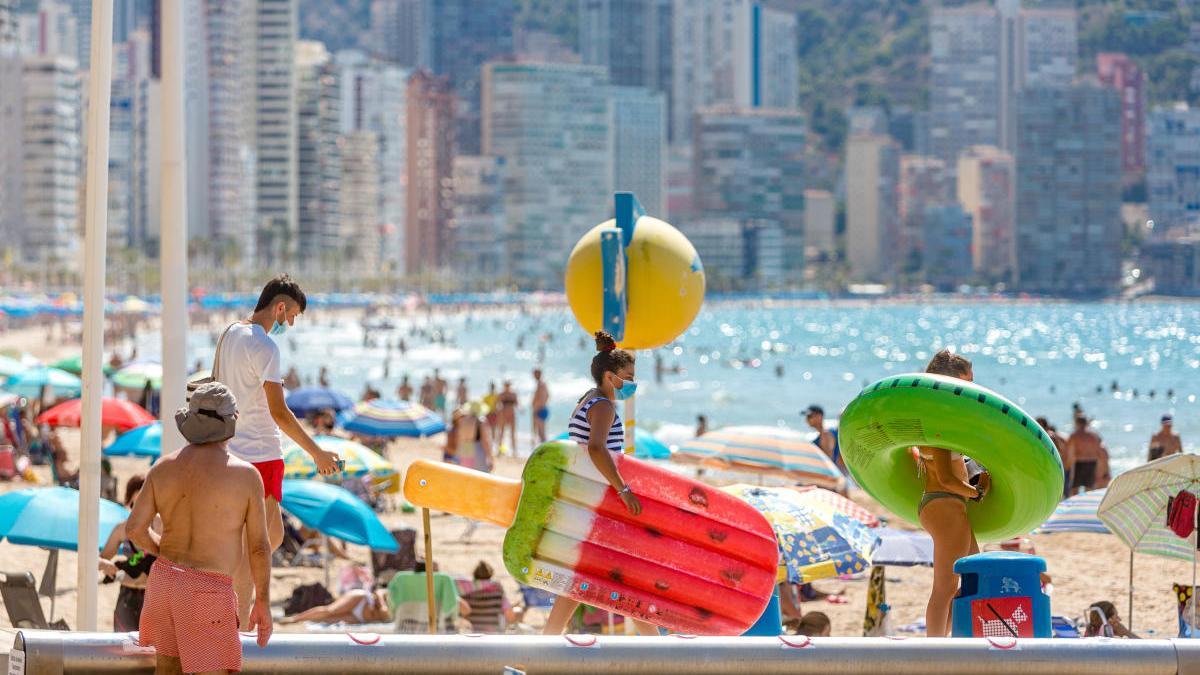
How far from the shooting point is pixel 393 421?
2041cm

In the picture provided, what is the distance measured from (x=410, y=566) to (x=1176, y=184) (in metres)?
130

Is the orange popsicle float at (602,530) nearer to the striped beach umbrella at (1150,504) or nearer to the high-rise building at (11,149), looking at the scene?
the striped beach umbrella at (1150,504)

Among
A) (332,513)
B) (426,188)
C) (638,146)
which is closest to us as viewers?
(332,513)

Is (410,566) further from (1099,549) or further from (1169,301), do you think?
(1169,301)

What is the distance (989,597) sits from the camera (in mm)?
6043

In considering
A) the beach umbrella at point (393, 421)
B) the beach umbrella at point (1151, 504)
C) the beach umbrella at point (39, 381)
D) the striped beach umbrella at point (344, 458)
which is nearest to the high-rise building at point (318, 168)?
the beach umbrella at point (39, 381)

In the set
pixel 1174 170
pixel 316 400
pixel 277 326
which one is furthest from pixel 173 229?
pixel 1174 170

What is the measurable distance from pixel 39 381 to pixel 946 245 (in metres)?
174

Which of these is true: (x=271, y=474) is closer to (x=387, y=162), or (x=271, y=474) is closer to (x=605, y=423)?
(x=605, y=423)

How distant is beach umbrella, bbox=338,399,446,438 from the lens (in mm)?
20141

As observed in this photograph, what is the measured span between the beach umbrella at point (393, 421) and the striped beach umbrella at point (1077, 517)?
10.5 m

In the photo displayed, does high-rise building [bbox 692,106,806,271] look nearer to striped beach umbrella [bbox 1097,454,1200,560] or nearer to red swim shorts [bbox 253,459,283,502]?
striped beach umbrella [bbox 1097,454,1200,560]

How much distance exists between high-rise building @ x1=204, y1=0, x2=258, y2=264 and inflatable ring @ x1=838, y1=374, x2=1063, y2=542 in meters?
158

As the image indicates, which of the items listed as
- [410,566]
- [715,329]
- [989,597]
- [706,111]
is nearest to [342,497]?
[410,566]
